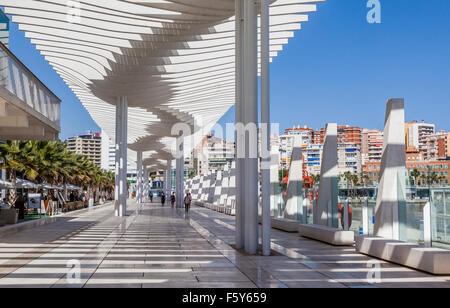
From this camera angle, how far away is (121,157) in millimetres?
25031

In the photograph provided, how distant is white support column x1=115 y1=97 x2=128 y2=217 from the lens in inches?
977

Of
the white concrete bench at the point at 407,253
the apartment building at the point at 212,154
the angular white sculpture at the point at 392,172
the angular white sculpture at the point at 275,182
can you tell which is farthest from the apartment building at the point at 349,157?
the white concrete bench at the point at 407,253

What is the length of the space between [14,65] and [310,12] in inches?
351

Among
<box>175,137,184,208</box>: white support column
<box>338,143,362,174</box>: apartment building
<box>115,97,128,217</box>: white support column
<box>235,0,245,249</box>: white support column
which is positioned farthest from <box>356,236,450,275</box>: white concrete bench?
<box>338,143,362,174</box>: apartment building

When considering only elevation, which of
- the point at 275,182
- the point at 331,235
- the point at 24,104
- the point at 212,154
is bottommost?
the point at 331,235

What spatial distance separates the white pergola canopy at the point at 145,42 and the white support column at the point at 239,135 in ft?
5.20

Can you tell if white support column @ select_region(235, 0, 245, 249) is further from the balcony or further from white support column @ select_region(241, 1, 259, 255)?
the balcony

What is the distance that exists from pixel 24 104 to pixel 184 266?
882cm

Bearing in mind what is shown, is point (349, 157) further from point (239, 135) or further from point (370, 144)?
point (239, 135)

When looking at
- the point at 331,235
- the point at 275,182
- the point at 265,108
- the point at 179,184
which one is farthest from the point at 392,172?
the point at 179,184

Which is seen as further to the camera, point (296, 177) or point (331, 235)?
point (296, 177)

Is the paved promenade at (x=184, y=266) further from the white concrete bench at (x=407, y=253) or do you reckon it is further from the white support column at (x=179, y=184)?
the white support column at (x=179, y=184)

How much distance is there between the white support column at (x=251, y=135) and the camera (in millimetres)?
10406
